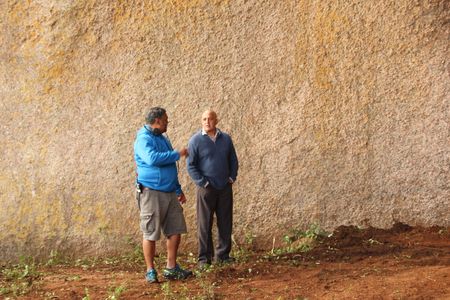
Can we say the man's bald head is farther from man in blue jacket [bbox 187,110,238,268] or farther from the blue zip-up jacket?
the blue zip-up jacket

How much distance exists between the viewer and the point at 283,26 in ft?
31.8

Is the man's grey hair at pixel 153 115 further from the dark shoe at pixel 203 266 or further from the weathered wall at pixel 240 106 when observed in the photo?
the weathered wall at pixel 240 106

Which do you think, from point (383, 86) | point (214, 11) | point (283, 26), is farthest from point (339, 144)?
point (214, 11)

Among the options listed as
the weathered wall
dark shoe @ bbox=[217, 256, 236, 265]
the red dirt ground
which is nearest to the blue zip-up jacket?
the red dirt ground

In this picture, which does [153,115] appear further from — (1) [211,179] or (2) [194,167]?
(1) [211,179]

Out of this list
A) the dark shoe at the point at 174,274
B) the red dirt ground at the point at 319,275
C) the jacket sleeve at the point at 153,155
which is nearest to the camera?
the red dirt ground at the point at 319,275

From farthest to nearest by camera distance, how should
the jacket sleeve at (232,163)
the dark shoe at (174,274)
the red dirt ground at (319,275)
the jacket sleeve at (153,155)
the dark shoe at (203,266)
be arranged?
the jacket sleeve at (232,163), the dark shoe at (203,266), the dark shoe at (174,274), the jacket sleeve at (153,155), the red dirt ground at (319,275)

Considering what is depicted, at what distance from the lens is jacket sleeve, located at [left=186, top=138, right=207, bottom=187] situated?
8430mm

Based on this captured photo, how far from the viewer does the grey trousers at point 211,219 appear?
8531 mm

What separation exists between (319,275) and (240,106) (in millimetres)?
2703

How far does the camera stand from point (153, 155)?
7.55 meters

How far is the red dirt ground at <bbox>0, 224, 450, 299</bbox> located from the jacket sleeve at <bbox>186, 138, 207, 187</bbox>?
0.93 metres

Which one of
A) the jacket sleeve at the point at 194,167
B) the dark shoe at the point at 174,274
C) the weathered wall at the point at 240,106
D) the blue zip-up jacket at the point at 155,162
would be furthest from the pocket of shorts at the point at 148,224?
the weathered wall at the point at 240,106

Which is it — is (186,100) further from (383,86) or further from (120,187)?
(383,86)
